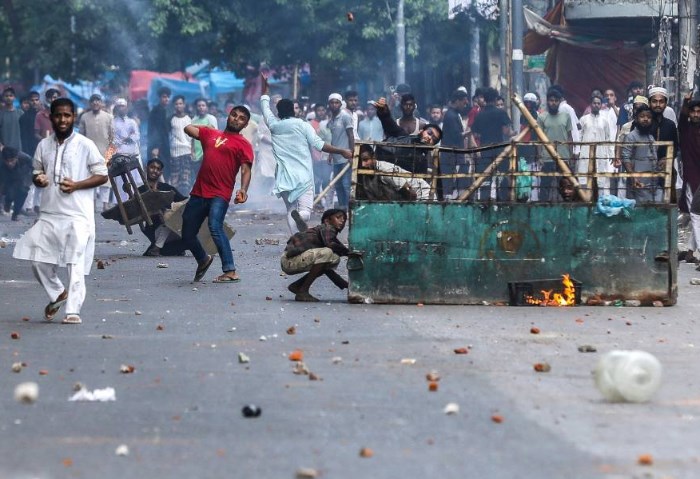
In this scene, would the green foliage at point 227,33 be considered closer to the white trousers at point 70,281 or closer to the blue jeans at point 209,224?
the blue jeans at point 209,224

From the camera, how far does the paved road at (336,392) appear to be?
5723 mm

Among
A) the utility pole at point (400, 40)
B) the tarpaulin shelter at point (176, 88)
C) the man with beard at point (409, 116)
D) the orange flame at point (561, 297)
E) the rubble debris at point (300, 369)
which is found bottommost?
the orange flame at point (561, 297)

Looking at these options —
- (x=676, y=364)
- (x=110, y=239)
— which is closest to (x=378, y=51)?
(x=110, y=239)

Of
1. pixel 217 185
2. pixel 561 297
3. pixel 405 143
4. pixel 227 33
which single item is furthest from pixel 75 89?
pixel 561 297

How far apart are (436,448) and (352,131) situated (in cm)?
1573

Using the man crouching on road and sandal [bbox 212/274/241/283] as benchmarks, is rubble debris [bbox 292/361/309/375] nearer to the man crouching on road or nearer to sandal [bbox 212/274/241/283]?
the man crouching on road

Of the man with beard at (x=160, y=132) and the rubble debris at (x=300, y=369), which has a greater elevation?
the man with beard at (x=160, y=132)

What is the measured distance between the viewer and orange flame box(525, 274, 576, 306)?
36.5ft

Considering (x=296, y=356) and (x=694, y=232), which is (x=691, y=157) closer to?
(x=694, y=232)

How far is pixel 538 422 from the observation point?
649 cm

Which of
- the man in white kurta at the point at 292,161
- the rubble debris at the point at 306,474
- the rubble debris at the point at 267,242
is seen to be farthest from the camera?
the rubble debris at the point at 267,242

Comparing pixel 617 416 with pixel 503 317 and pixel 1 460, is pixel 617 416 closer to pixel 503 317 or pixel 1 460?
pixel 1 460

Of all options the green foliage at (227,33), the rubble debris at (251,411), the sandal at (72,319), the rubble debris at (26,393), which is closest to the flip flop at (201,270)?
the sandal at (72,319)

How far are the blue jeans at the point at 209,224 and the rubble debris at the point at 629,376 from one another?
6426 mm
